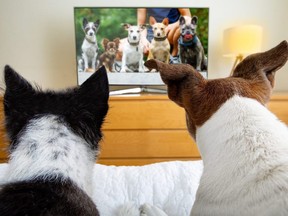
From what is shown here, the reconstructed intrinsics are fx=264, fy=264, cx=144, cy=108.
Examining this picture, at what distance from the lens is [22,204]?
0.58m

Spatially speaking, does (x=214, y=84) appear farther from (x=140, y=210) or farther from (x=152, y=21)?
(x=152, y=21)

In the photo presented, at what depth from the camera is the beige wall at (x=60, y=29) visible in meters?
2.50

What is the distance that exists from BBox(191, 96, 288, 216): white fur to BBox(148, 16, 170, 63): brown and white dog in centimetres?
174

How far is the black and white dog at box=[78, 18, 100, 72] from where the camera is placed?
229 cm

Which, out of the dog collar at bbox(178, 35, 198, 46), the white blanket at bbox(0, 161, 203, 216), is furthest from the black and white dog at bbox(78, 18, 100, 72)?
the white blanket at bbox(0, 161, 203, 216)

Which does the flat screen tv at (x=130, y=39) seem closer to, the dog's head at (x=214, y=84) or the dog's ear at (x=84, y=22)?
the dog's ear at (x=84, y=22)

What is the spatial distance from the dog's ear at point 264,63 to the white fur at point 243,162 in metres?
0.14

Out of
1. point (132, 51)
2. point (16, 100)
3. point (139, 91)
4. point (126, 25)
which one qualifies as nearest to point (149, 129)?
point (139, 91)

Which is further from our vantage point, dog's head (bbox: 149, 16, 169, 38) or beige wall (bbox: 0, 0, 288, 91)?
beige wall (bbox: 0, 0, 288, 91)

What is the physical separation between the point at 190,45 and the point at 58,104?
1.82m

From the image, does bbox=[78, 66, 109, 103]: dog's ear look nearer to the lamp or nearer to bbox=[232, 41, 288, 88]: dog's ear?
bbox=[232, 41, 288, 88]: dog's ear

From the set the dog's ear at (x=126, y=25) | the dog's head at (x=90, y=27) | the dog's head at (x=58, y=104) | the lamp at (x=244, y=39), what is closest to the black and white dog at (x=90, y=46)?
the dog's head at (x=90, y=27)

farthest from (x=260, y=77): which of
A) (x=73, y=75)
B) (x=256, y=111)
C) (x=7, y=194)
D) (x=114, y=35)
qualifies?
(x=73, y=75)

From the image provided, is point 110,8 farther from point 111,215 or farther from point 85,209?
point 85,209
